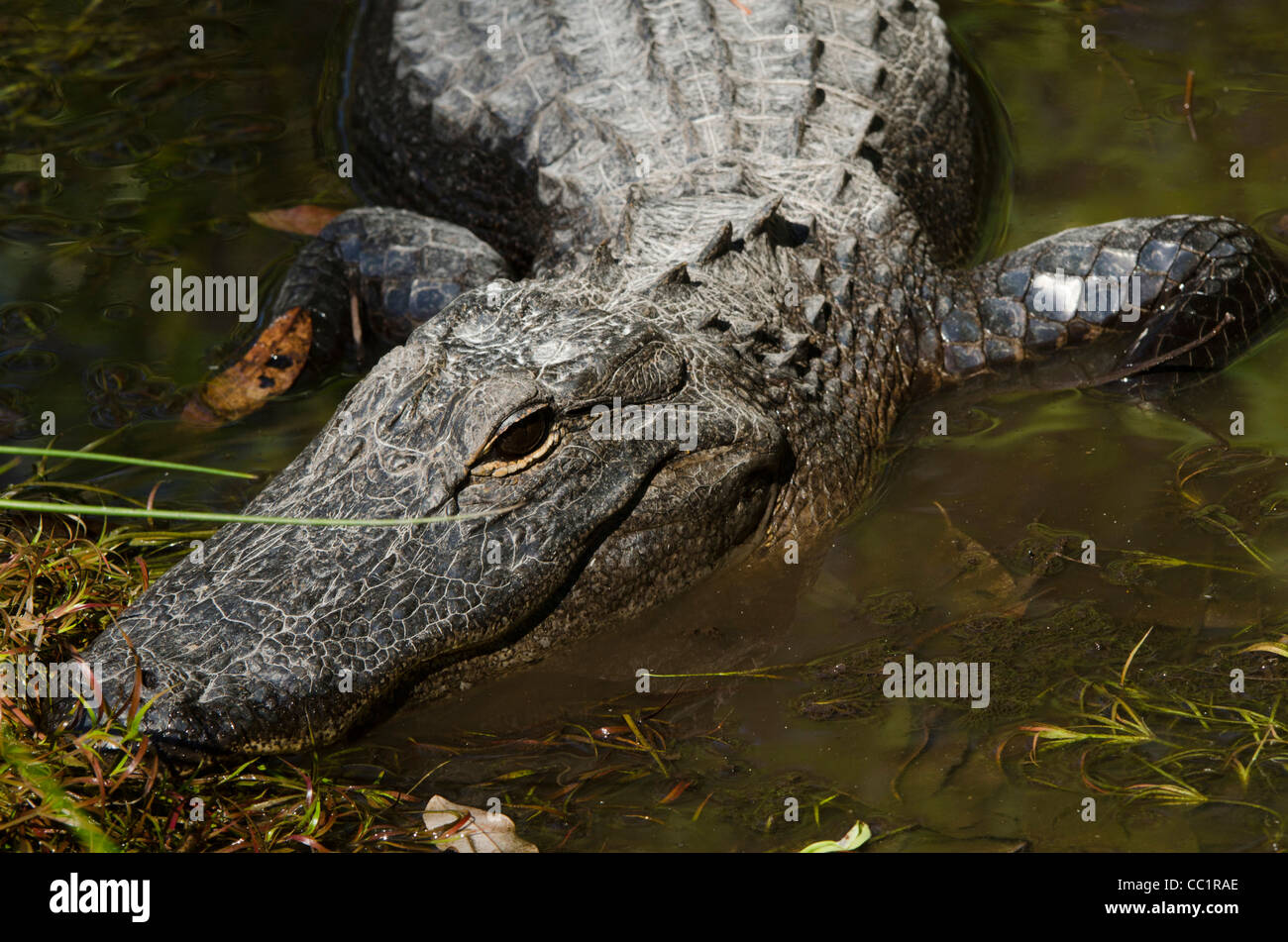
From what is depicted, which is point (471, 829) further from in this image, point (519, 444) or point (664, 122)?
point (664, 122)

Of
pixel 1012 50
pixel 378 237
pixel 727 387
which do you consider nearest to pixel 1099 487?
pixel 727 387

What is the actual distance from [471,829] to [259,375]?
261cm

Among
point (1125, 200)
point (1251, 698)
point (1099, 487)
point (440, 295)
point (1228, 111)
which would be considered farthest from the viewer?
point (1228, 111)

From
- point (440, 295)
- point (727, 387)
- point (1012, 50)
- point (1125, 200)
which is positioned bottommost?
point (727, 387)

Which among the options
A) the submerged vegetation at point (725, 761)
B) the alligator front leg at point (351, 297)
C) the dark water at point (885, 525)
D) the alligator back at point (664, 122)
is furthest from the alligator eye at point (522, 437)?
the alligator front leg at point (351, 297)

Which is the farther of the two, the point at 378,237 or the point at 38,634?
the point at 378,237

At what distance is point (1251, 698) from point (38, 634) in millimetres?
3507

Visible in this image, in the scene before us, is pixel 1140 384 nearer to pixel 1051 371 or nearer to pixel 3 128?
pixel 1051 371

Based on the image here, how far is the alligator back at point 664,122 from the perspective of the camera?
523 cm

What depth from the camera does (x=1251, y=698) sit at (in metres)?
3.58

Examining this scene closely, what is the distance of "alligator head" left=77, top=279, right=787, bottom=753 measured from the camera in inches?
137

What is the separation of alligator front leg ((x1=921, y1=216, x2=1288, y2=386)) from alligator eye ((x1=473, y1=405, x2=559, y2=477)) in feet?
6.31

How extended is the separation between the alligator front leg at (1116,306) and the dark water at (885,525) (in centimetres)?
18

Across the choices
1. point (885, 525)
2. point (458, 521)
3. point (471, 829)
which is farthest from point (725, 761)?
point (885, 525)
